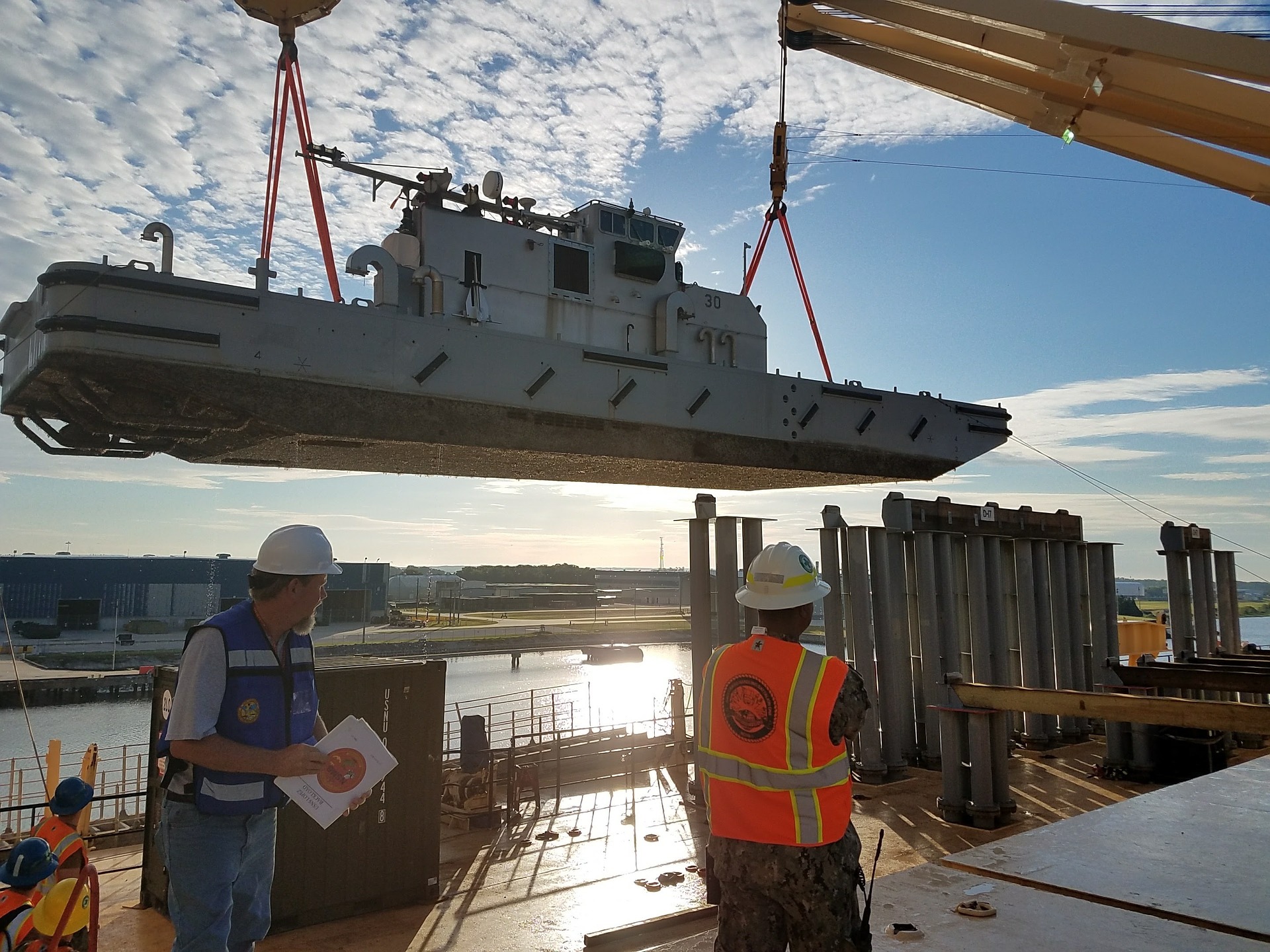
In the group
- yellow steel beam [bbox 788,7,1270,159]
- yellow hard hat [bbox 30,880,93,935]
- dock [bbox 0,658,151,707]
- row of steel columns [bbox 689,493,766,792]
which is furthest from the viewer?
dock [bbox 0,658,151,707]

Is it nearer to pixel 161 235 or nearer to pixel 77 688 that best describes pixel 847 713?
pixel 161 235

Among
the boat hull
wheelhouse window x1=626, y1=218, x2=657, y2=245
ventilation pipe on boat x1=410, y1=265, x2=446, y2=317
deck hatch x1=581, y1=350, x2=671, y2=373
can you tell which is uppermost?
wheelhouse window x1=626, y1=218, x2=657, y2=245

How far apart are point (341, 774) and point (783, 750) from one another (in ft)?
4.52

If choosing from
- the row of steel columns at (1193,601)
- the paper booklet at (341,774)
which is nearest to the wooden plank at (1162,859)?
the paper booklet at (341,774)

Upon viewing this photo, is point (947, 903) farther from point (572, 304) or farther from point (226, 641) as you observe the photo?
point (572, 304)

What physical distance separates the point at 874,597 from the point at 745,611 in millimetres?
2036

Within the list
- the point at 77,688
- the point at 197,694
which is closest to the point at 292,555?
the point at 197,694

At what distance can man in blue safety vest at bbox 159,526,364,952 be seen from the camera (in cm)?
231

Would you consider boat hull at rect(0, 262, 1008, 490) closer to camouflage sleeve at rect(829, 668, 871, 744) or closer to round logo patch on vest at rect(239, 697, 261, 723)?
round logo patch on vest at rect(239, 697, 261, 723)

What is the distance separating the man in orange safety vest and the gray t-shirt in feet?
4.85

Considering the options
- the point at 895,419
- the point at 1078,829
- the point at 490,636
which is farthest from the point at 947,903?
the point at 490,636

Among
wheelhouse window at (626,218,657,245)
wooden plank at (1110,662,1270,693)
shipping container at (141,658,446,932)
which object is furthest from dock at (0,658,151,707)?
wooden plank at (1110,662,1270,693)

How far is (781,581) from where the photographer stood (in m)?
2.54

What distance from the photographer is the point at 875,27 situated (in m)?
9.01
